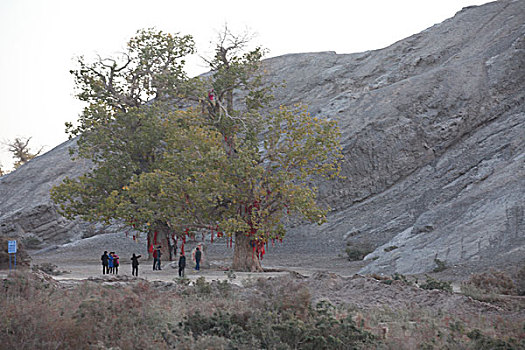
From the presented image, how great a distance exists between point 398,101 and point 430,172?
28.1ft

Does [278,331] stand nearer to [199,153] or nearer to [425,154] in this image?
[199,153]

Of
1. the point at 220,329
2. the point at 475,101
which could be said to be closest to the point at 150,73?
the point at 475,101

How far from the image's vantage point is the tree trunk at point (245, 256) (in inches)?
1093

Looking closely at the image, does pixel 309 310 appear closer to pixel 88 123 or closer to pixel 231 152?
pixel 231 152

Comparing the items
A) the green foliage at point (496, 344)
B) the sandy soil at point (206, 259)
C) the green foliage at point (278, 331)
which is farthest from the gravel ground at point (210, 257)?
the green foliage at point (496, 344)

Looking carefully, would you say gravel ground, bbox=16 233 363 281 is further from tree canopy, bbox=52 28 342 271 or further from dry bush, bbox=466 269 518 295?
dry bush, bbox=466 269 518 295

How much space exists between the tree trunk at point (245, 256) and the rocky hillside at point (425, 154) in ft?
19.0

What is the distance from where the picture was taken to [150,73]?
3719cm

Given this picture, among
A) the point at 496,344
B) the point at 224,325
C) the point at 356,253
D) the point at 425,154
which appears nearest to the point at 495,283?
the point at 496,344

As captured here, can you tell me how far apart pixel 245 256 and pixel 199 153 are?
225 inches

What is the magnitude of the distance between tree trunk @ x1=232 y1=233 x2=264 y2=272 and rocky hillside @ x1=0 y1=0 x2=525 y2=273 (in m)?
5.78

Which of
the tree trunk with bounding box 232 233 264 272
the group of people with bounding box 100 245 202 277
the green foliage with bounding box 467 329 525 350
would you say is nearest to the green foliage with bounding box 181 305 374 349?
the green foliage with bounding box 467 329 525 350

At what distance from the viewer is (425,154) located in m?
45.8

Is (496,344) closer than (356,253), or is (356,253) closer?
(496,344)
